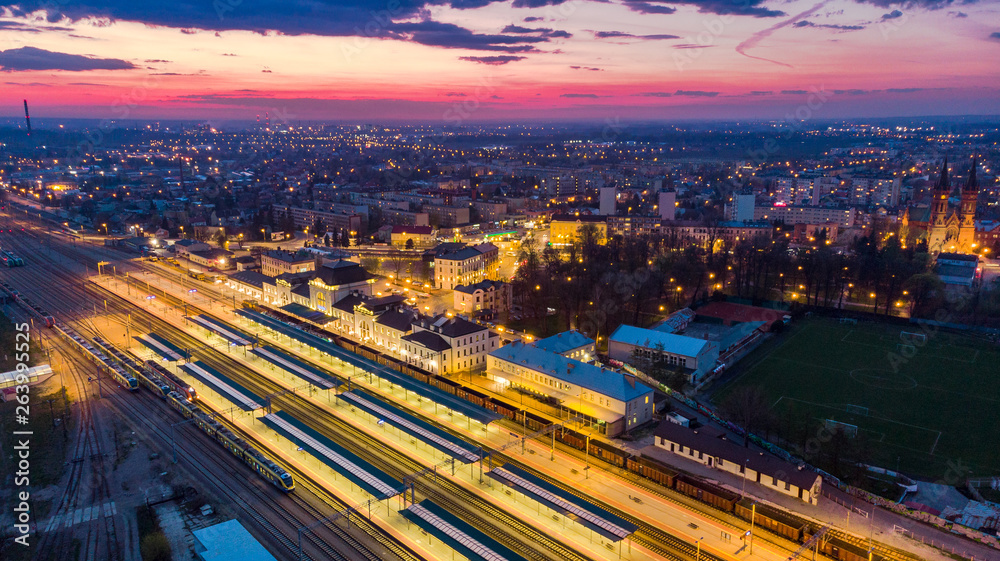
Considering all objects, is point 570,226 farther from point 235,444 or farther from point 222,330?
point 235,444

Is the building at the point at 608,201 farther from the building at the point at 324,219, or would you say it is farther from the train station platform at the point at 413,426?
the train station platform at the point at 413,426

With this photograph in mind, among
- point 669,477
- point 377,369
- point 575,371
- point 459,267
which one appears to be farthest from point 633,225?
point 669,477

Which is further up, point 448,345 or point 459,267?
point 459,267

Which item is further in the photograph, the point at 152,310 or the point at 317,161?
the point at 317,161

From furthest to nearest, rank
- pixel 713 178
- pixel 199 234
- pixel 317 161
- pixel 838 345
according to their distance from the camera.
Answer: pixel 317 161, pixel 713 178, pixel 199 234, pixel 838 345

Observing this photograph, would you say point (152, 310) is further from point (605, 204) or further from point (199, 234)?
point (605, 204)

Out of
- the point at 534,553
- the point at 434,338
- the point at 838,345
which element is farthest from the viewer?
the point at 838,345

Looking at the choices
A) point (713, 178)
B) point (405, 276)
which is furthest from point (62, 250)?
point (713, 178)
